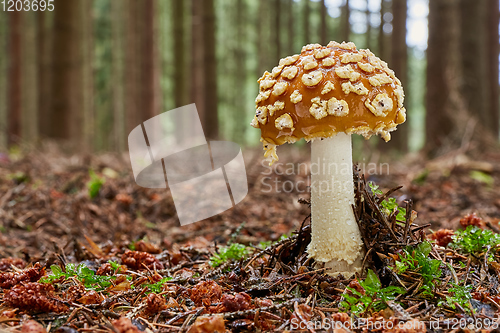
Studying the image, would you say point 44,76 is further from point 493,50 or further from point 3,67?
point 493,50

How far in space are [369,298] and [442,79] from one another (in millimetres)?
6760

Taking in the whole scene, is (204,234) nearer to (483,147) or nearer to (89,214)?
(89,214)

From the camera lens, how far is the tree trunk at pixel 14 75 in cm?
837

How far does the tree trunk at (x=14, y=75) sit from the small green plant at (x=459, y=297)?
8530mm

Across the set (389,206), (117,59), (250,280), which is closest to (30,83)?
(117,59)

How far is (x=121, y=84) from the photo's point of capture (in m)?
19.0

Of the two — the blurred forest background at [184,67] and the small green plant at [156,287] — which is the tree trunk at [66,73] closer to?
→ the blurred forest background at [184,67]

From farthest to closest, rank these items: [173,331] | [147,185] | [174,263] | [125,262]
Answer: [147,185] < [174,263] < [125,262] < [173,331]

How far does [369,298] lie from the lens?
1.99 meters

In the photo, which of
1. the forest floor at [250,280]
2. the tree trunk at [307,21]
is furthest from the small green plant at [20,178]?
the tree trunk at [307,21]

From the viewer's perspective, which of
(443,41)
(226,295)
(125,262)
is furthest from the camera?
(443,41)

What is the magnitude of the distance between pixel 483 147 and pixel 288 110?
6.78m

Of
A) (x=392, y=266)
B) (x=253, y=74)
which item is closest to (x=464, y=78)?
(x=392, y=266)

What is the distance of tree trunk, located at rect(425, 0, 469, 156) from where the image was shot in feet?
24.2
